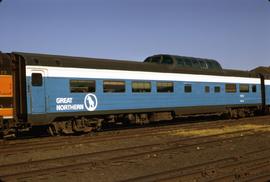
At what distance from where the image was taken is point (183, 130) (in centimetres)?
1912

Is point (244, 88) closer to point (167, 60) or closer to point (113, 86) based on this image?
point (167, 60)

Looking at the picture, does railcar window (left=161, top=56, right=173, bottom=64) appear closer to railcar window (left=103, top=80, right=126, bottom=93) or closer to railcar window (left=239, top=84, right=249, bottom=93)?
railcar window (left=103, top=80, right=126, bottom=93)

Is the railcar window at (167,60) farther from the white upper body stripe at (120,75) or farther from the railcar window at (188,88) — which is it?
the railcar window at (188,88)

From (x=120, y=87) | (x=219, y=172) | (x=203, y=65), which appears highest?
(x=203, y=65)

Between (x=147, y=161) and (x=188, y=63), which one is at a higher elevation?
(x=188, y=63)

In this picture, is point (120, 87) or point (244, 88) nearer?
point (120, 87)

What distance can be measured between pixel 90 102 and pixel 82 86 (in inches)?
32.4

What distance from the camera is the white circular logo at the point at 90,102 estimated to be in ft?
56.3

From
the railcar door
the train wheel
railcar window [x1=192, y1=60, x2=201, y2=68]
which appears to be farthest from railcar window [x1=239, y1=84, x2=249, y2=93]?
the railcar door

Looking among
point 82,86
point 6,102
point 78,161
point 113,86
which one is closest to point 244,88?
point 113,86

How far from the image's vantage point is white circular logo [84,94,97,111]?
1717 cm

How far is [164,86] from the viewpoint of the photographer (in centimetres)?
2091

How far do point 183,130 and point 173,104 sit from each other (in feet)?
8.58

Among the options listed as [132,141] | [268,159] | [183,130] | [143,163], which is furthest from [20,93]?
[268,159]
